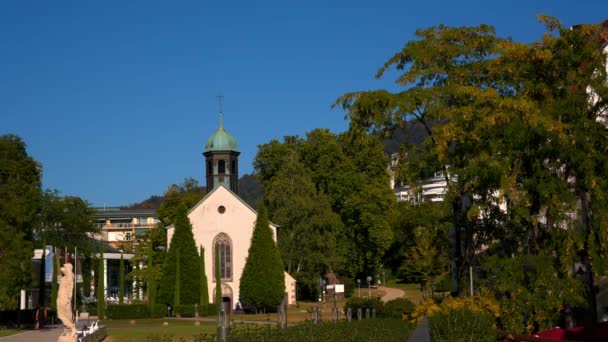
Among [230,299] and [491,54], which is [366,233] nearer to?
[230,299]

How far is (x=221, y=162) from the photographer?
87.2 meters

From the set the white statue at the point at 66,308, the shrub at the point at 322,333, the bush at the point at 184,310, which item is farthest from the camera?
the bush at the point at 184,310

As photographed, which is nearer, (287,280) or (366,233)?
(287,280)

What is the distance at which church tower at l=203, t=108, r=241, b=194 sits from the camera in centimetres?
8625

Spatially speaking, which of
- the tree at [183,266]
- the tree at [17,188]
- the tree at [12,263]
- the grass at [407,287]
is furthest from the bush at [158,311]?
the grass at [407,287]

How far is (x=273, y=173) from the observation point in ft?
285

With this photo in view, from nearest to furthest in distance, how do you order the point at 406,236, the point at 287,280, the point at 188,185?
the point at 406,236
the point at 287,280
the point at 188,185

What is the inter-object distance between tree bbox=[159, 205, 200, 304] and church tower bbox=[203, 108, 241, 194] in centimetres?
1412

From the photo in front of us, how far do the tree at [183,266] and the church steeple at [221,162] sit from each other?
14117 millimetres

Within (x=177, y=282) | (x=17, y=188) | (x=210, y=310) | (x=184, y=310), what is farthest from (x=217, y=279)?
(x=17, y=188)

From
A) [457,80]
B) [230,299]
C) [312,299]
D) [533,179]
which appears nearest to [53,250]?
[230,299]

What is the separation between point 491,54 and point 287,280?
4875cm

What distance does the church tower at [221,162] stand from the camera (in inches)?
3396

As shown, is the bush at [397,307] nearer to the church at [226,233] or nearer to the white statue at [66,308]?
the white statue at [66,308]
